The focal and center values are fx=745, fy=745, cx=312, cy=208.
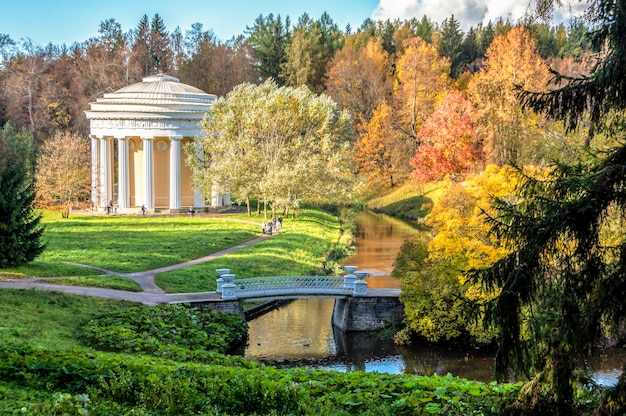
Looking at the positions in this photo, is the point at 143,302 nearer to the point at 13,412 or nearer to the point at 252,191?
the point at 13,412

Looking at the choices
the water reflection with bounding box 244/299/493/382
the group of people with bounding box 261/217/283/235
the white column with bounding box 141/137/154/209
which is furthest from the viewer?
the white column with bounding box 141/137/154/209

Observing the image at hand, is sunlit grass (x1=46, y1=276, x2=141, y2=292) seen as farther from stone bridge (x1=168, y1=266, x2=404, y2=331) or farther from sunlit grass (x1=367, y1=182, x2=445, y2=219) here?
sunlit grass (x1=367, y1=182, x2=445, y2=219)

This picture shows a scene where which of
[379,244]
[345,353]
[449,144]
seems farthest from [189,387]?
[449,144]

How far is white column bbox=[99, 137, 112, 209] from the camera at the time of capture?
55.9 metres

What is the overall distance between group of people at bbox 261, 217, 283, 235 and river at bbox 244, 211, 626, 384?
14.6m

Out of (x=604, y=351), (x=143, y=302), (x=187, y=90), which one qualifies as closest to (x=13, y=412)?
(x=143, y=302)

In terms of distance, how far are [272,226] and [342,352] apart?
75.6ft

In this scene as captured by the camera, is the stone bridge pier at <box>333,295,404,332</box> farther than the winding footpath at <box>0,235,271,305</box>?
Yes

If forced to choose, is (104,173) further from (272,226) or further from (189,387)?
(189,387)

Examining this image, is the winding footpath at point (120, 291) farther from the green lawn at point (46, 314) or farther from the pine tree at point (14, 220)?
the pine tree at point (14, 220)

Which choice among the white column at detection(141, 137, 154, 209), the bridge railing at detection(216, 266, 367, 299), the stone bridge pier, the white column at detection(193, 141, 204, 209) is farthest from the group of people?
Answer: the stone bridge pier

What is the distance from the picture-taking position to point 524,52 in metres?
55.7

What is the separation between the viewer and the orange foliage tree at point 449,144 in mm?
60719

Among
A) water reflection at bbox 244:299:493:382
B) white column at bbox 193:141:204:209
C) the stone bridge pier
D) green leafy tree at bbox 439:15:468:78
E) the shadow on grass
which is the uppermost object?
green leafy tree at bbox 439:15:468:78
